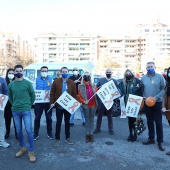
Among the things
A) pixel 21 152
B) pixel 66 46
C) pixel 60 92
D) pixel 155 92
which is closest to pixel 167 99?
pixel 155 92

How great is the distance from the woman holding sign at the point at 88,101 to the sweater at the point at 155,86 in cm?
136

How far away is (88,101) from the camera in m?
5.19

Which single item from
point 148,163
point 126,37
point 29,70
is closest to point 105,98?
point 148,163

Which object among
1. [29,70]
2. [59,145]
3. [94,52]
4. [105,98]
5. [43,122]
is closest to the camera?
[59,145]

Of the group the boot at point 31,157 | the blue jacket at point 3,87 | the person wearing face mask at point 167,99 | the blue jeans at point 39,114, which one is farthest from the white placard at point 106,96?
the blue jacket at point 3,87

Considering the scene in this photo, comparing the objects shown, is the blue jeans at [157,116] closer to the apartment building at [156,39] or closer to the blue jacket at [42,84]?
the blue jacket at [42,84]

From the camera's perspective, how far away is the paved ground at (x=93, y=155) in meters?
3.91

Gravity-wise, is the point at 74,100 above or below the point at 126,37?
below

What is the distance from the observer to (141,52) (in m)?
103

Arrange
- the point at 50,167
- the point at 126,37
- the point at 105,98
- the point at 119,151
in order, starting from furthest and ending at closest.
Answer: the point at 126,37
the point at 105,98
the point at 119,151
the point at 50,167

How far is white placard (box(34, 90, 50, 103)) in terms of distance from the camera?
5297 mm

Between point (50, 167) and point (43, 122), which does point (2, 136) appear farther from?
point (43, 122)

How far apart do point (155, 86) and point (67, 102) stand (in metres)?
2.16

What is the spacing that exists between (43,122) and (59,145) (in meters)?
2.36
